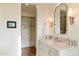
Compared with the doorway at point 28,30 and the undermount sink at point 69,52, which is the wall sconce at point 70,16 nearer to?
the undermount sink at point 69,52

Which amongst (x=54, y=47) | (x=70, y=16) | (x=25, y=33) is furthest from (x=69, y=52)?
(x=25, y=33)

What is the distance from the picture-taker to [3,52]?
4.43 metres

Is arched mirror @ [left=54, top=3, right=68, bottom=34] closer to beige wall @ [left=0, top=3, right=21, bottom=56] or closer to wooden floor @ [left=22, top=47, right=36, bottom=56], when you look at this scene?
beige wall @ [left=0, top=3, right=21, bottom=56]

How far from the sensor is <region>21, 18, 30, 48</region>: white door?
798 centimetres

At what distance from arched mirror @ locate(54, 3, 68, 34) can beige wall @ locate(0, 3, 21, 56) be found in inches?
50.8

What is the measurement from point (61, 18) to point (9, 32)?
67.8 inches

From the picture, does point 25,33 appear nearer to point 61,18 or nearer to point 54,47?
point 61,18

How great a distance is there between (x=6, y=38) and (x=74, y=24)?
2.28m

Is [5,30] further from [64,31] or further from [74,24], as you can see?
[74,24]

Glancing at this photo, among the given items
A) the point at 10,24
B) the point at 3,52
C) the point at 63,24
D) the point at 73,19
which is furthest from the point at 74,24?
the point at 3,52

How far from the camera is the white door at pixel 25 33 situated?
7.98 meters

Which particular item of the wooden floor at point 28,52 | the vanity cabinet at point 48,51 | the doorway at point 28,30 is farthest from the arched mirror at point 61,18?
the doorway at point 28,30

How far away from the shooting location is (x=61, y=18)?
4.24 meters

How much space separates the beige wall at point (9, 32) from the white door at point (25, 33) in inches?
135
